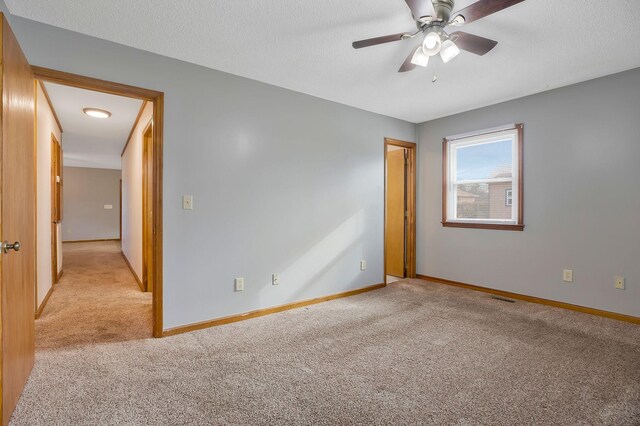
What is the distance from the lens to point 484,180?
13.8 ft

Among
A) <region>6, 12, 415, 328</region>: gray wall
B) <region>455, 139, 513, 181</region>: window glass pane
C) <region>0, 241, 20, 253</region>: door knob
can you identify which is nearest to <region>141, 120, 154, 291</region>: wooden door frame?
<region>6, 12, 415, 328</region>: gray wall

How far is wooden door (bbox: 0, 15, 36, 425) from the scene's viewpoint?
1560mm

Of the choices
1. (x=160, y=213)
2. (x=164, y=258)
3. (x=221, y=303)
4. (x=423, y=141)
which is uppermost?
(x=423, y=141)

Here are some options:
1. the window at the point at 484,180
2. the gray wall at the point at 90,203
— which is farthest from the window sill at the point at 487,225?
the gray wall at the point at 90,203

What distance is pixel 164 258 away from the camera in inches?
108

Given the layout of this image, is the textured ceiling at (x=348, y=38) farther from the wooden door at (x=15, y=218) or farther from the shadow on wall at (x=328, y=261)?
the shadow on wall at (x=328, y=261)

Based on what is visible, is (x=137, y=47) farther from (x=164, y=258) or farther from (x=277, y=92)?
(x=164, y=258)

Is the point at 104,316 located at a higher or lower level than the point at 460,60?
lower

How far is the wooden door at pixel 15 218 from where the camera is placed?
1.56 metres

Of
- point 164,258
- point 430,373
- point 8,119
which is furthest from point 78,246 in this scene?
point 430,373

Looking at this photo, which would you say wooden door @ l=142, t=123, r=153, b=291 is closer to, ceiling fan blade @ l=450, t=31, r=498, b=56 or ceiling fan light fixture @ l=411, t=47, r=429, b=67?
ceiling fan light fixture @ l=411, t=47, r=429, b=67

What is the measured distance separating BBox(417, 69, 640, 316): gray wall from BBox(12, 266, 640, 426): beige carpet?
1.67 ft

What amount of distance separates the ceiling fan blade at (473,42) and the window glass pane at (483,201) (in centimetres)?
228

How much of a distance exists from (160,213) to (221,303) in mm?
1006
